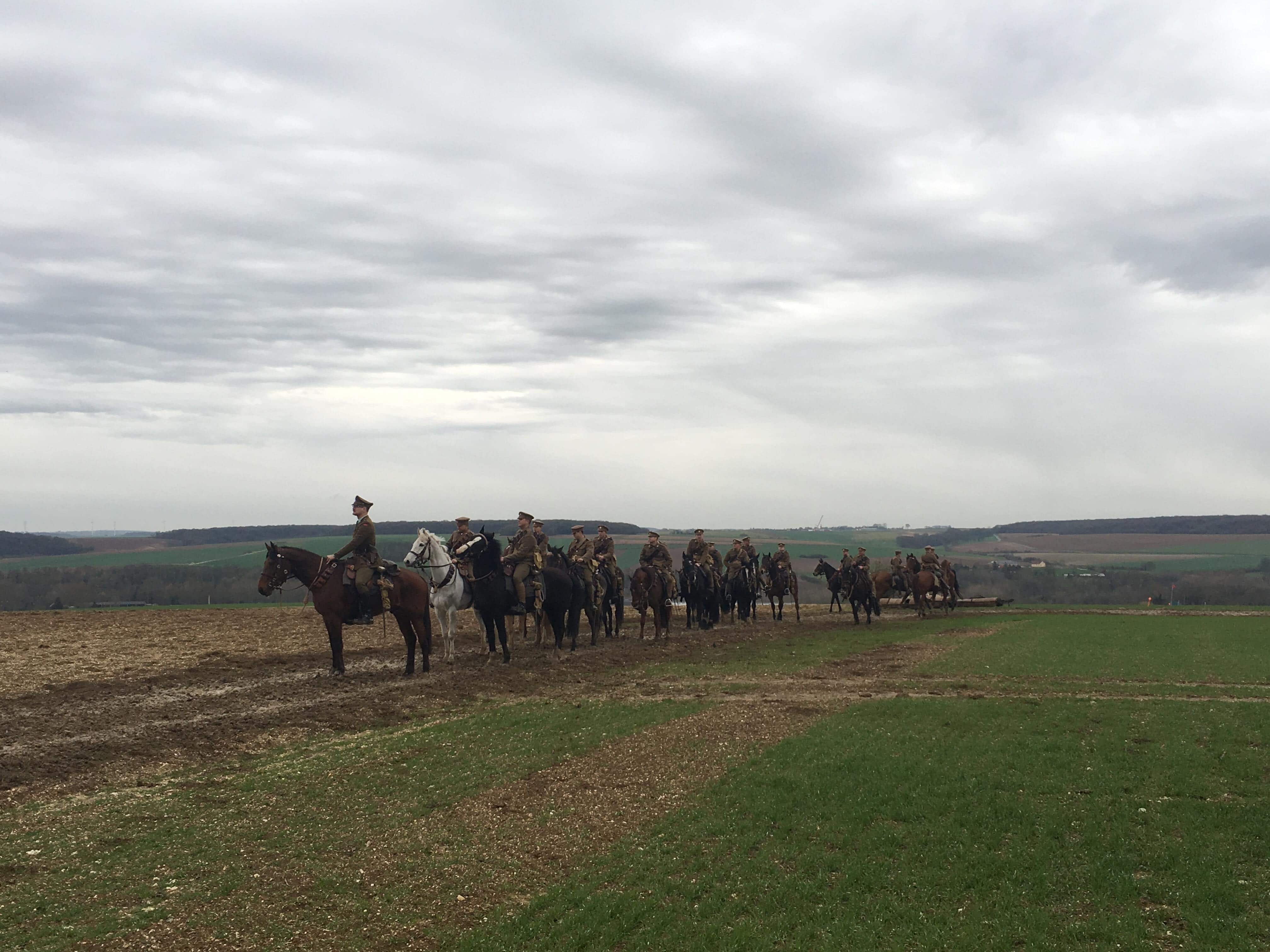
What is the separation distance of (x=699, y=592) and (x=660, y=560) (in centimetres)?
282

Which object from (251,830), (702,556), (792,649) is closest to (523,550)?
(792,649)

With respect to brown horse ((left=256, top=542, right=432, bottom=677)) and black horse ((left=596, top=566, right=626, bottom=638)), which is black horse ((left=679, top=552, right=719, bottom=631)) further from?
brown horse ((left=256, top=542, right=432, bottom=677))

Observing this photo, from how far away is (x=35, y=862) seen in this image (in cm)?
872

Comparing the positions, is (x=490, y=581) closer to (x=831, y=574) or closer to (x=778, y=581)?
(x=778, y=581)

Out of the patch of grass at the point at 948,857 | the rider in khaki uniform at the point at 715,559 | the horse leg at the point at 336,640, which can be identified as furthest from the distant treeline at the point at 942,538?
the patch of grass at the point at 948,857

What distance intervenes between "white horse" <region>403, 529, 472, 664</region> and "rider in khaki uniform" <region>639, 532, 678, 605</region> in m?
6.93

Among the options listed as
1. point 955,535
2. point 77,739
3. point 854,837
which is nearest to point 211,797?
point 77,739

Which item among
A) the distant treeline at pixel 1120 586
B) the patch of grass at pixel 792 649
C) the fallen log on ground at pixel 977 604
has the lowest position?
the distant treeline at pixel 1120 586

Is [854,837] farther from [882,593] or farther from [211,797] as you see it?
[882,593]

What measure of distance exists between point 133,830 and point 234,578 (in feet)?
186

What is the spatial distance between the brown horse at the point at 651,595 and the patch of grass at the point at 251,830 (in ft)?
39.1

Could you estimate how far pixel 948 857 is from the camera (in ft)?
29.8

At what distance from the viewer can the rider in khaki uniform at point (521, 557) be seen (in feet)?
70.9

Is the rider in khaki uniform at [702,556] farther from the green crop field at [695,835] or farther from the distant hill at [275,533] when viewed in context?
the distant hill at [275,533]
